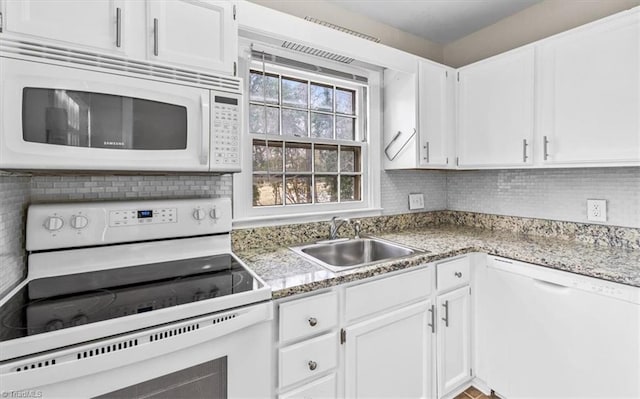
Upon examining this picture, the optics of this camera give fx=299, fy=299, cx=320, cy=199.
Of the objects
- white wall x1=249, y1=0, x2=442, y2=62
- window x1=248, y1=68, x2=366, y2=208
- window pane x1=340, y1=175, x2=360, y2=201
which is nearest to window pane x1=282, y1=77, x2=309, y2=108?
window x1=248, y1=68, x2=366, y2=208

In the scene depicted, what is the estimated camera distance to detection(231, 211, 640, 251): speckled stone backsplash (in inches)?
67.1

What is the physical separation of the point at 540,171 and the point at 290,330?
6.56 feet

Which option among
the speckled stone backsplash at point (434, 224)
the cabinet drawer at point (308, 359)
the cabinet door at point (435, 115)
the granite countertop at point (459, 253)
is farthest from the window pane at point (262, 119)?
the cabinet drawer at point (308, 359)

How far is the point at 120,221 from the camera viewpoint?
127 centimetres

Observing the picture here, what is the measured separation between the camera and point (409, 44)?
2459mm

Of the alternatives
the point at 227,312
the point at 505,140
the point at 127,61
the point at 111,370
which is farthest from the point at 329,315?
the point at 505,140

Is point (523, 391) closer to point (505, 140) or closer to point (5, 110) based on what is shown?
point (505, 140)

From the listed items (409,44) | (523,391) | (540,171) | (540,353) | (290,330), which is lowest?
(523,391)

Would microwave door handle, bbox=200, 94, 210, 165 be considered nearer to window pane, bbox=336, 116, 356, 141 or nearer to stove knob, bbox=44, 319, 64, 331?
stove knob, bbox=44, 319, 64, 331

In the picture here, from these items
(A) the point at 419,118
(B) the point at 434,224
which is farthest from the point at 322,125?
(B) the point at 434,224

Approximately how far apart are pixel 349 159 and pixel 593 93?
55.3 inches

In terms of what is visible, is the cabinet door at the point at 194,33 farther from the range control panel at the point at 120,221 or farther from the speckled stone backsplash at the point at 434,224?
the speckled stone backsplash at the point at 434,224

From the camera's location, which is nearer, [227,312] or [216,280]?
[227,312]

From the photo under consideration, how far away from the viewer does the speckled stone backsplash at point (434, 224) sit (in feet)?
5.59
